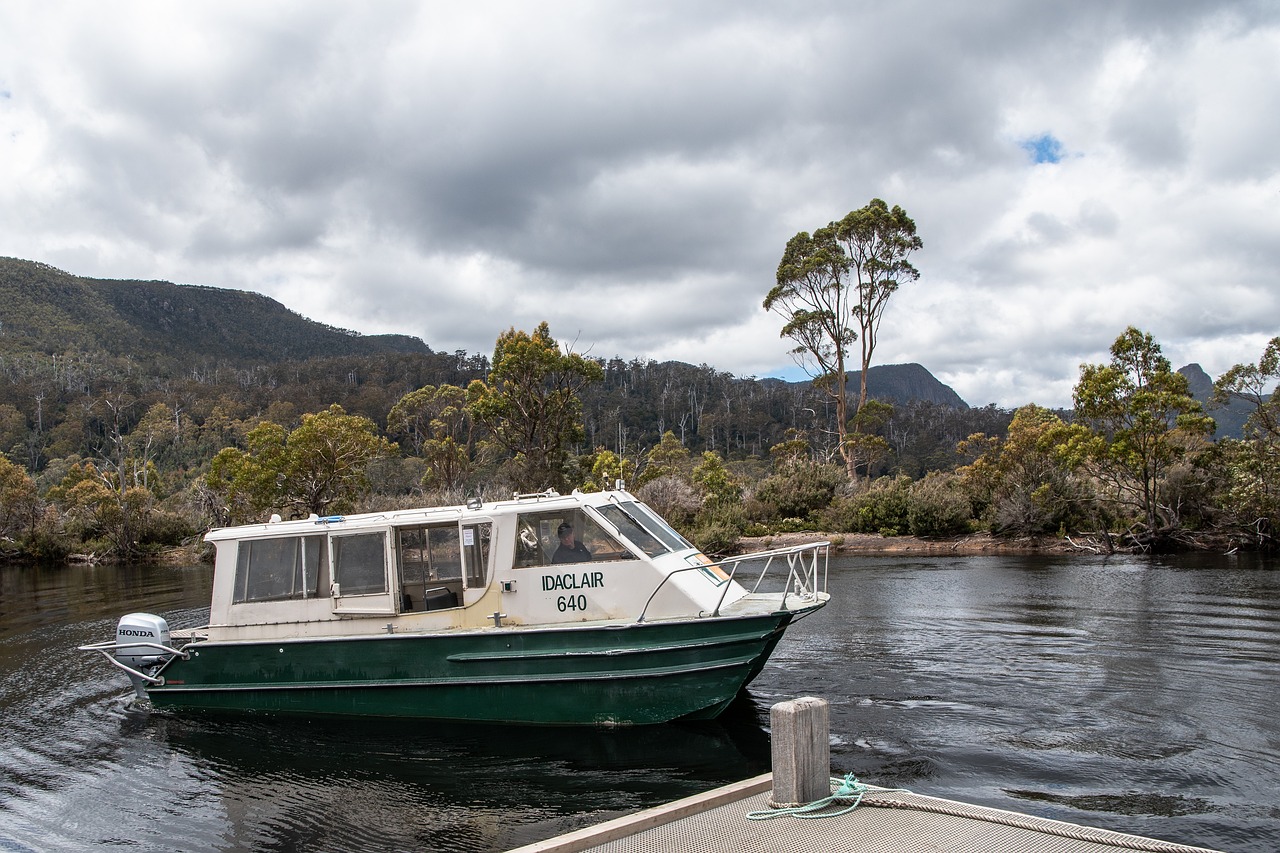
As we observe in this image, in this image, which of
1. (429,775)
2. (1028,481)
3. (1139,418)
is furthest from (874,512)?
(429,775)

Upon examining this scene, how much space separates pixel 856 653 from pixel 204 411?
103434mm

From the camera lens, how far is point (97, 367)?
124500mm

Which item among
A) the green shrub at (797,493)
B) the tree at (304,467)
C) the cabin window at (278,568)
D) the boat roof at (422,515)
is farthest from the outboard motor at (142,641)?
the green shrub at (797,493)

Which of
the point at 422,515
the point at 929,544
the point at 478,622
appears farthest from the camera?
the point at 929,544

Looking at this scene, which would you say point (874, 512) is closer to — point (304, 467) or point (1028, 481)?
point (1028, 481)

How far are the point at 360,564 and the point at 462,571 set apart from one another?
1418 millimetres

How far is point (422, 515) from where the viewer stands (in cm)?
1120

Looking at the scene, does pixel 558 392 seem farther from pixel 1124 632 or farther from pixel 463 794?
pixel 463 794

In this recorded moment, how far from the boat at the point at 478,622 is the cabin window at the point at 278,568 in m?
0.02

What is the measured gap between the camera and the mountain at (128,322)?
140 m

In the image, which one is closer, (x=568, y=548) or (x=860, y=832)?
(x=860, y=832)

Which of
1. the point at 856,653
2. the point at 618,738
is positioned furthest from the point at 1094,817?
the point at 856,653

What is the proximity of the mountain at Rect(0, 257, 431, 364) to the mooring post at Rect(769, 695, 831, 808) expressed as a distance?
151 meters

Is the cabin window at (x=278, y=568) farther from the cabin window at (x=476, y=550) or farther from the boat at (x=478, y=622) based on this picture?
the cabin window at (x=476, y=550)
